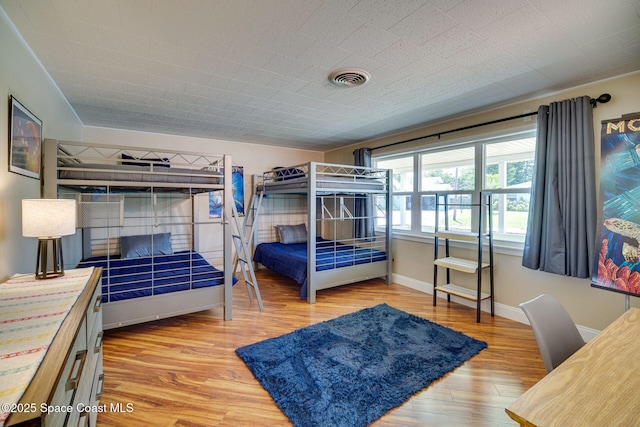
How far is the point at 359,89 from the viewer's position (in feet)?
8.66

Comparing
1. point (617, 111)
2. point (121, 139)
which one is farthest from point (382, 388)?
point (121, 139)

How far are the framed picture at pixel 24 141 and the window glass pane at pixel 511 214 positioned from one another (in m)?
4.28

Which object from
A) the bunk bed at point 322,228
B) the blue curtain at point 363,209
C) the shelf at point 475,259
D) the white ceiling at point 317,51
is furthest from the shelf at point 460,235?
the white ceiling at point 317,51

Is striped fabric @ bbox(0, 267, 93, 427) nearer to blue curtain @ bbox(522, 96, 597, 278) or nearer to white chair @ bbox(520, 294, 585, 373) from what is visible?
white chair @ bbox(520, 294, 585, 373)

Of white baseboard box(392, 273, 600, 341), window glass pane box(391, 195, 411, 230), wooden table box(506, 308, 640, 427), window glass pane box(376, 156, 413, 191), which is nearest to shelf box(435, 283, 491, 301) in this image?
white baseboard box(392, 273, 600, 341)

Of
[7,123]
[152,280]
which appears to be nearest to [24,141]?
[7,123]

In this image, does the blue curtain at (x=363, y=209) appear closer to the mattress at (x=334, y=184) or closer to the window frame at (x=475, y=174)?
the window frame at (x=475, y=174)

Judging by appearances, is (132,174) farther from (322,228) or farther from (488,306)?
(488,306)

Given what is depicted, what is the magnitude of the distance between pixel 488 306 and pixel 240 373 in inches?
112

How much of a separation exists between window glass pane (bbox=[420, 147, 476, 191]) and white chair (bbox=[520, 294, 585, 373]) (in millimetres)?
2349

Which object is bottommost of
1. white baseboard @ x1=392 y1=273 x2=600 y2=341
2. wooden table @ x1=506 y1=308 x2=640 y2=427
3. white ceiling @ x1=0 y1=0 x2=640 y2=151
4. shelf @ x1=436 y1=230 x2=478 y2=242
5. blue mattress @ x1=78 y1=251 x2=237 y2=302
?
white baseboard @ x1=392 y1=273 x2=600 y2=341

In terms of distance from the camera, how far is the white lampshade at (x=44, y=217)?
1609mm

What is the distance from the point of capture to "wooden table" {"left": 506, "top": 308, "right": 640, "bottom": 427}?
0.79 metres

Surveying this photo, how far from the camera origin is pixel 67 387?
867 mm
